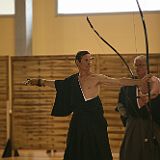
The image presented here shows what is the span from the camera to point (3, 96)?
5516 mm

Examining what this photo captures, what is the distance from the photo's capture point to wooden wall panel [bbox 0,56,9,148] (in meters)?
5.48

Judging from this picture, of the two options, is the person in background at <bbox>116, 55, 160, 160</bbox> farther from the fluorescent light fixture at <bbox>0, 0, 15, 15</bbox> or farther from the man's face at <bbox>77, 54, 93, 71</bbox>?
the fluorescent light fixture at <bbox>0, 0, 15, 15</bbox>

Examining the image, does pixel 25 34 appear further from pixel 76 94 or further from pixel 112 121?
pixel 76 94

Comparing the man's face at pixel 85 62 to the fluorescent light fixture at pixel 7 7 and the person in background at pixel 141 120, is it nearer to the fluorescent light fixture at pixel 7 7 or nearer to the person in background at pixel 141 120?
the person in background at pixel 141 120

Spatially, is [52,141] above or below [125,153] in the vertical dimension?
below

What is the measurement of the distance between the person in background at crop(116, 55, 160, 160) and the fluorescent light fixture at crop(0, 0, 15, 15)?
418cm

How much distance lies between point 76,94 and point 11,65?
2795 millimetres

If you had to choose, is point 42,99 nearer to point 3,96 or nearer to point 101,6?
point 3,96

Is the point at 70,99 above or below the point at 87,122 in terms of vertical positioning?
above

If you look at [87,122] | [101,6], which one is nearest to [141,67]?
[87,122]

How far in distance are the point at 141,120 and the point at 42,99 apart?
2.83m

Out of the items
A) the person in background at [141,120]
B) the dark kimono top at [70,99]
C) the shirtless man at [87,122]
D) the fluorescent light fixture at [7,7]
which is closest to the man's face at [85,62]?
the shirtless man at [87,122]

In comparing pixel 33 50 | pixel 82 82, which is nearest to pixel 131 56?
pixel 33 50

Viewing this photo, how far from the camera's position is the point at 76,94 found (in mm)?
2734
